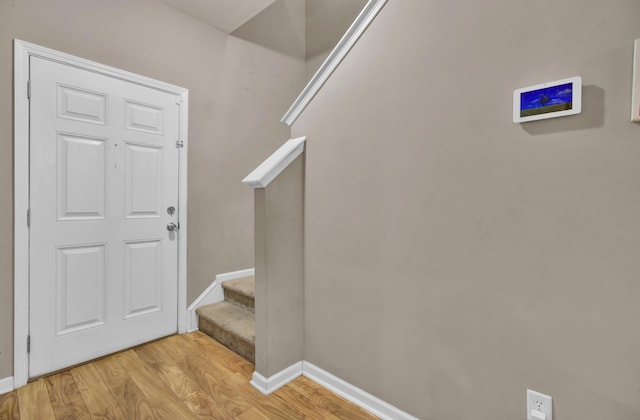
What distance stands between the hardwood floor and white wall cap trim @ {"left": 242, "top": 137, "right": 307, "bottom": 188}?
117 cm

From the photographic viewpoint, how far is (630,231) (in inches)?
34.6

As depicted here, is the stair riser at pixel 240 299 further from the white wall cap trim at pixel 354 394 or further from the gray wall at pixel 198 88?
the white wall cap trim at pixel 354 394

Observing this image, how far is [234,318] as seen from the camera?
230 centimetres

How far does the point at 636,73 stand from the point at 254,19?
117 inches

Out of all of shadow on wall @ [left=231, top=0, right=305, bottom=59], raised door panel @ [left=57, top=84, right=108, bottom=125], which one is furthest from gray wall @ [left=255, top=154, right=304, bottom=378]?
shadow on wall @ [left=231, top=0, right=305, bottom=59]

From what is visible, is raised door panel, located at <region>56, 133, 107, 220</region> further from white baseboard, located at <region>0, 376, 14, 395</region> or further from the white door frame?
white baseboard, located at <region>0, 376, 14, 395</region>

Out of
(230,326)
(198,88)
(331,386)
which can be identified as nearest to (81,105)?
(198,88)

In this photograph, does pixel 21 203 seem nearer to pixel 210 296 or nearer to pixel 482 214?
pixel 210 296

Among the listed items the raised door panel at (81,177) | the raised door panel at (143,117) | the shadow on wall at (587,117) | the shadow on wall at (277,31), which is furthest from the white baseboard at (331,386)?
the shadow on wall at (277,31)

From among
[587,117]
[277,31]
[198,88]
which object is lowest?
[587,117]

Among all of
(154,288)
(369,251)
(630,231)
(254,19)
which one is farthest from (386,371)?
(254,19)

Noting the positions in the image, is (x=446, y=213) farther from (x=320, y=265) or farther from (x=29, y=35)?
(x=29, y=35)

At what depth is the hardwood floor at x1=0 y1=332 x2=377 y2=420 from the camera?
4.94 ft

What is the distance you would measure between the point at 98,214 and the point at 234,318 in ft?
3.94
